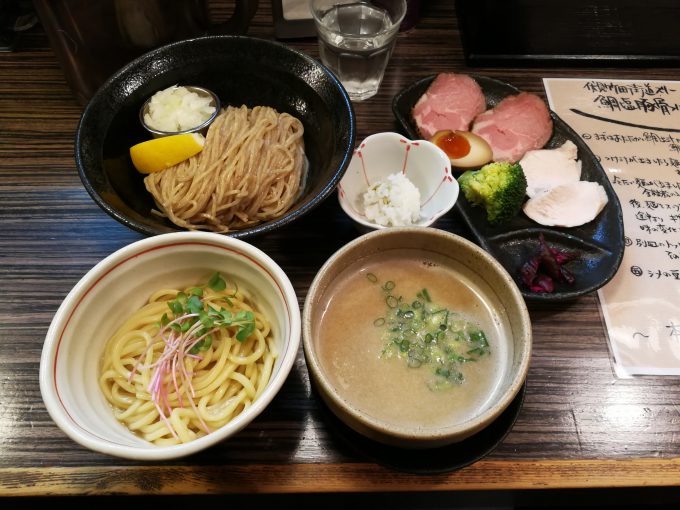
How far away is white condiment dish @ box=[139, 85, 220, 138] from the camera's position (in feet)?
5.58

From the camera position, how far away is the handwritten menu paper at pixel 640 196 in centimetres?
156

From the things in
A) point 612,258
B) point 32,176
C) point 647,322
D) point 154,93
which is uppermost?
point 154,93

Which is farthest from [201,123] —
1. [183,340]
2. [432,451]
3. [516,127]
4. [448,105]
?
[432,451]

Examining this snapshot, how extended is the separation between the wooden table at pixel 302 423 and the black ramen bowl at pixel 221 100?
0.22m

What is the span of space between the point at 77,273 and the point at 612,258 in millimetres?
1677

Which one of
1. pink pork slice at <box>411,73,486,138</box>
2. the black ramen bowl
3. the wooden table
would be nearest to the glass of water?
pink pork slice at <box>411,73,486,138</box>

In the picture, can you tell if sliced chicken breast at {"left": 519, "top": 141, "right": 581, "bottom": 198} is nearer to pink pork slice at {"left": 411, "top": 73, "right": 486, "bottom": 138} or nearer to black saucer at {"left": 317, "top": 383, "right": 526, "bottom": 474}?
pink pork slice at {"left": 411, "top": 73, "right": 486, "bottom": 138}

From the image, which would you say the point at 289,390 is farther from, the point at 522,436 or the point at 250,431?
the point at 522,436

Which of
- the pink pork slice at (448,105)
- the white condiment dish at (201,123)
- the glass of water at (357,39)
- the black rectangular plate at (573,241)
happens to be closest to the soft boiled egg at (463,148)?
the pink pork slice at (448,105)

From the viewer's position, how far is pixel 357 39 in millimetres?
1979

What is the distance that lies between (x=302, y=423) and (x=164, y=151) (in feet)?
3.01

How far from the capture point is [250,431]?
4.50ft

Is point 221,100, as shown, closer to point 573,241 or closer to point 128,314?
point 128,314

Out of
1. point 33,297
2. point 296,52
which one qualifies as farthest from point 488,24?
Result: point 33,297
